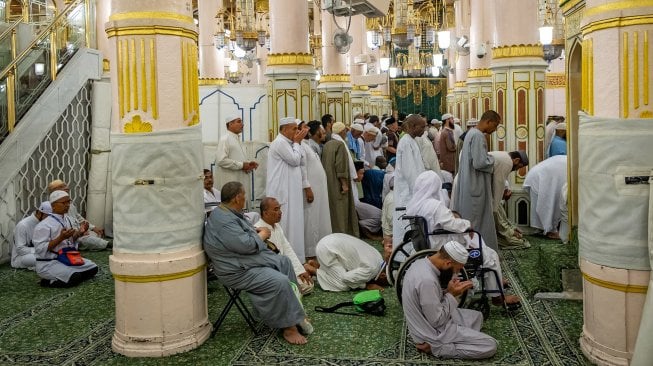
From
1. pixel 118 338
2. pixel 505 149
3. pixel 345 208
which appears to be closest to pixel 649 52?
pixel 118 338

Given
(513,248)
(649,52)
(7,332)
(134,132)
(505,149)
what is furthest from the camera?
(505,149)

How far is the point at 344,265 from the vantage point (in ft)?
16.4

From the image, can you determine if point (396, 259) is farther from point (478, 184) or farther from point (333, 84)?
point (333, 84)

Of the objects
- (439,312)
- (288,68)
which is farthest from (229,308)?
(288,68)

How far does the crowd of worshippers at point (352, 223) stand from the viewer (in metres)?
3.57

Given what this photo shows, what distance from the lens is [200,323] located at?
380 centimetres

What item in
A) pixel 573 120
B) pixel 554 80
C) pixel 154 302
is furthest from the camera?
pixel 554 80

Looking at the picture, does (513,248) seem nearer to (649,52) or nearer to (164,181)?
(649,52)

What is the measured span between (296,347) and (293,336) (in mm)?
91

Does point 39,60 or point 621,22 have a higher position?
point 39,60

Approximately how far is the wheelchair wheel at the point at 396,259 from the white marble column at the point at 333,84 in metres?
7.07

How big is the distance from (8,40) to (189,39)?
3936mm

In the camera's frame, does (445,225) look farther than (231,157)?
No

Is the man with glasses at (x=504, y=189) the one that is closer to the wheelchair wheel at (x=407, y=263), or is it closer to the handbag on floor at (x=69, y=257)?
the wheelchair wheel at (x=407, y=263)
